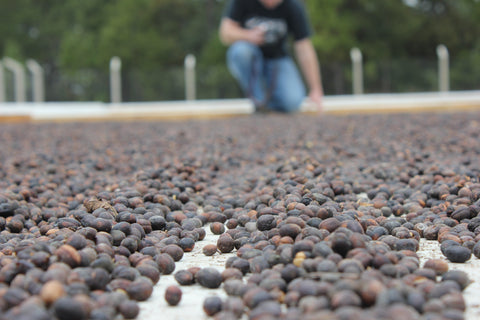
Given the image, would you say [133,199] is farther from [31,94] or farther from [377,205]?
[31,94]

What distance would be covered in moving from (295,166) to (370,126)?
251 centimetres

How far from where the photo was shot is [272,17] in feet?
20.8

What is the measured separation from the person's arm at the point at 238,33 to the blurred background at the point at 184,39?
7456 millimetres

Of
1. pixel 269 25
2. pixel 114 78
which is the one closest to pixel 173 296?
pixel 269 25

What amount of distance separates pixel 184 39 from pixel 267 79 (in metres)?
21.9

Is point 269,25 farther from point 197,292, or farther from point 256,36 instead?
point 197,292

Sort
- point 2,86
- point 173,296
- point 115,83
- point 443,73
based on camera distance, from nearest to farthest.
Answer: point 173,296
point 2,86
point 443,73
point 115,83

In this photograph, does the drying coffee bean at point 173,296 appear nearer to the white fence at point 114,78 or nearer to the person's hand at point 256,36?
the person's hand at point 256,36

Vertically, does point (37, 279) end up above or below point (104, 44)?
below

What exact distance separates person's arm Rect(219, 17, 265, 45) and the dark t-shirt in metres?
0.07

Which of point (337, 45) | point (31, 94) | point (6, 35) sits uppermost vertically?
point (6, 35)

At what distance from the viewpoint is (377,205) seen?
1798mm

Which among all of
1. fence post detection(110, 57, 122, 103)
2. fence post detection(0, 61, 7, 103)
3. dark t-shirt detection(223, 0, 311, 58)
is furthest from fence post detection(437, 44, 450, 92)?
fence post detection(0, 61, 7, 103)

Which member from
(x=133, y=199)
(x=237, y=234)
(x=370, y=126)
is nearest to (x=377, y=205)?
(x=237, y=234)
